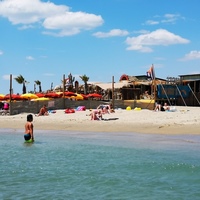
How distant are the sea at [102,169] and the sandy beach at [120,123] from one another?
3.45m

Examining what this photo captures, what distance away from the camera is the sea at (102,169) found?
320 inches

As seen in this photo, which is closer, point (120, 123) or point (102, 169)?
point (102, 169)

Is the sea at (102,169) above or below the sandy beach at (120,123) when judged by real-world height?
below

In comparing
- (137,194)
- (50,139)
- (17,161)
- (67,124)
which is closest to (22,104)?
(67,124)

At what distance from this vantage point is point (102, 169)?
1068 centimetres

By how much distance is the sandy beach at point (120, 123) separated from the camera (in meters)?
21.3

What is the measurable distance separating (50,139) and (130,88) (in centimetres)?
2433

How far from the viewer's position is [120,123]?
23797 mm

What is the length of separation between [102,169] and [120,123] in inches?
519

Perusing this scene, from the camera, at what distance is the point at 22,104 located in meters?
30.6

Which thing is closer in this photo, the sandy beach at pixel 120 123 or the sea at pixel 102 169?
the sea at pixel 102 169

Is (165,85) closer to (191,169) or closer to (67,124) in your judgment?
(67,124)

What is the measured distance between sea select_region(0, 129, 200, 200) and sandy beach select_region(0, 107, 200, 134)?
3451 mm

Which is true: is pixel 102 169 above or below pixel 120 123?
below
